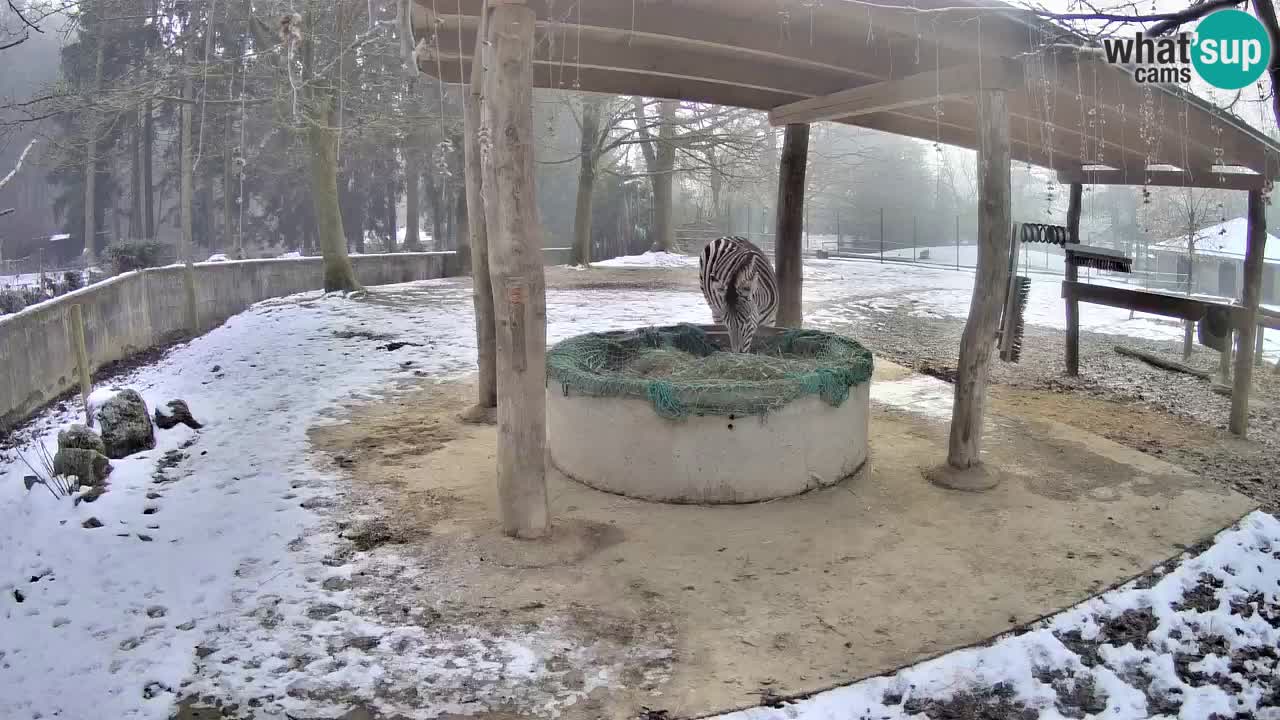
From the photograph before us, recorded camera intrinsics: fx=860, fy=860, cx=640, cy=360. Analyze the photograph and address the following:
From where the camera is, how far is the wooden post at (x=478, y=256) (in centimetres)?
710

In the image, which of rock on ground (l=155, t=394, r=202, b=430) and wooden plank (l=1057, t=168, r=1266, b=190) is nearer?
rock on ground (l=155, t=394, r=202, b=430)

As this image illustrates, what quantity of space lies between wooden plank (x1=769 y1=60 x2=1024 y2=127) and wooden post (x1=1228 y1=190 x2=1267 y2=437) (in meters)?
3.93

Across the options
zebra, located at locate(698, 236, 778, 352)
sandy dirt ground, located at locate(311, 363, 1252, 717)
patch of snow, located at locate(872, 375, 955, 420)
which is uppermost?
zebra, located at locate(698, 236, 778, 352)

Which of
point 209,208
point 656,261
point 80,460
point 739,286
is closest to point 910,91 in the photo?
point 739,286

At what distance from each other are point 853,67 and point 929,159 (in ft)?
138

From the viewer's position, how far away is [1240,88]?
17.3 ft

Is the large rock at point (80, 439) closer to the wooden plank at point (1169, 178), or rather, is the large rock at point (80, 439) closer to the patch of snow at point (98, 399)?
the patch of snow at point (98, 399)

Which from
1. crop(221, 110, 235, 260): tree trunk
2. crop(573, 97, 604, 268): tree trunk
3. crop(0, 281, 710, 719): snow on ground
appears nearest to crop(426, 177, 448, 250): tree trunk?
crop(221, 110, 235, 260): tree trunk

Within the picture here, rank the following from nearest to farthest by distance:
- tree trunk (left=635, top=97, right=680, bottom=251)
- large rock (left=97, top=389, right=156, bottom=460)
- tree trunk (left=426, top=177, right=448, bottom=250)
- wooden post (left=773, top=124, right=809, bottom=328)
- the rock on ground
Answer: large rock (left=97, top=389, right=156, bottom=460), the rock on ground, wooden post (left=773, top=124, right=809, bottom=328), tree trunk (left=635, top=97, right=680, bottom=251), tree trunk (left=426, top=177, right=448, bottom=250)

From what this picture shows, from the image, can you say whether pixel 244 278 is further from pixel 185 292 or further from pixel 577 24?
pixel 577 24

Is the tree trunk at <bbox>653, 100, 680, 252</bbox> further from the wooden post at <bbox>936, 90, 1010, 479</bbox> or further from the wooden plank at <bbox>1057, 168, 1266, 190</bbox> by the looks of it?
the wooden post at <bbox>936, 90, 1010, 479</bbox>

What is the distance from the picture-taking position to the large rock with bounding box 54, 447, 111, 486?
19.9ft

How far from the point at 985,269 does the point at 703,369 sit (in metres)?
2.12

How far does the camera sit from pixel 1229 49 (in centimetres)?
547
